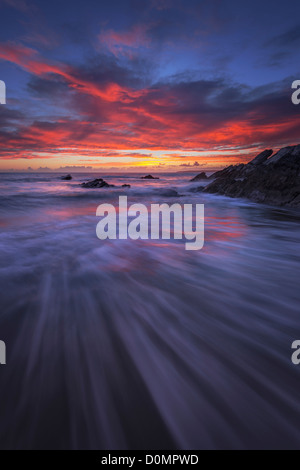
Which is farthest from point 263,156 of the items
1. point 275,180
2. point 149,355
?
point 149,355

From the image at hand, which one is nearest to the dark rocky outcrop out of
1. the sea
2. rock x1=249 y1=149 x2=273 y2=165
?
rock x1=249 y1=149 x2=273 y2=165

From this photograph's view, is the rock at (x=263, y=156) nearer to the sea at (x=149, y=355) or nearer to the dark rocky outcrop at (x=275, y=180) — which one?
the dark rocky outcrop at (x=275, y=180)

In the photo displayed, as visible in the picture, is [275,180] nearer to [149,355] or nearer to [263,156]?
[263,156]

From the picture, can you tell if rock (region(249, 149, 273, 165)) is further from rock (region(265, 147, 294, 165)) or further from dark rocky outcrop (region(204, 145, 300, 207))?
rock (region(265, 147, 294, 165))

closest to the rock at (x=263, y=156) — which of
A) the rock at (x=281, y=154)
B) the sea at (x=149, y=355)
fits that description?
the rock at (x=281, y=154)

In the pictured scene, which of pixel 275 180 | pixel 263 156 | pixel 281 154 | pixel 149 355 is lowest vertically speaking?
pixel 149 355

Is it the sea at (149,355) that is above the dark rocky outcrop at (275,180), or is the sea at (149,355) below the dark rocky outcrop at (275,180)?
below

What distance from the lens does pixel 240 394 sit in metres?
1.28

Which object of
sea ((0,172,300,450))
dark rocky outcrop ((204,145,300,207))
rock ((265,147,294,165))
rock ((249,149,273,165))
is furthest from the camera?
rock ((249,149,273,165))

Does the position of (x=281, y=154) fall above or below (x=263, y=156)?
below

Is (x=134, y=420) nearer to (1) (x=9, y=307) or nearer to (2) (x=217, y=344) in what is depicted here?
(2) (x=217, y=344)

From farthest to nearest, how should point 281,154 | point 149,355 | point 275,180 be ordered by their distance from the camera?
point 281,154, point 275,180, point 149,355
